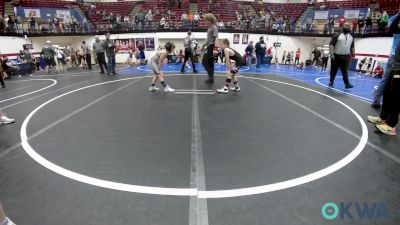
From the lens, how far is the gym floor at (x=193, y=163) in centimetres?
232

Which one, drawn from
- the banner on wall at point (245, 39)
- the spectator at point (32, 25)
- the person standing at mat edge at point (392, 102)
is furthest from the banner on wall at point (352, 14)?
the spectator at point (32, 25)

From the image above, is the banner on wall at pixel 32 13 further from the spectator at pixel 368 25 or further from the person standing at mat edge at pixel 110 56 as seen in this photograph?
the spectator at pixel 368 25

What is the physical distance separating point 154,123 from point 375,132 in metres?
3.74

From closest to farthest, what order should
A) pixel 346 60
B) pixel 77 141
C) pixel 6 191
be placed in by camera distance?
pixel 6 191
pixel 77 141
pixel 346 60

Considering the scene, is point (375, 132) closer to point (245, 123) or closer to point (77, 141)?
point (245, 123)

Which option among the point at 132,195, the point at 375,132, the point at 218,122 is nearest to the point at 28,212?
the point at 132,195

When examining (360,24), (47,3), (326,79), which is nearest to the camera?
(326,79)

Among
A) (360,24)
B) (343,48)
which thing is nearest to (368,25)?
(360,24)

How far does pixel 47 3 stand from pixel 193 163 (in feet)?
83.9

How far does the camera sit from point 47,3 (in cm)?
2255

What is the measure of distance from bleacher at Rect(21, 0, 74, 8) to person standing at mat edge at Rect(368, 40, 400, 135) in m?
25.4

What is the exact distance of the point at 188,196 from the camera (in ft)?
8.21

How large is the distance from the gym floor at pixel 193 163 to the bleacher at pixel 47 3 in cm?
2025

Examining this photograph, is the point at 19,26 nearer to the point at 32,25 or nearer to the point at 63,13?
the point at 32,25
